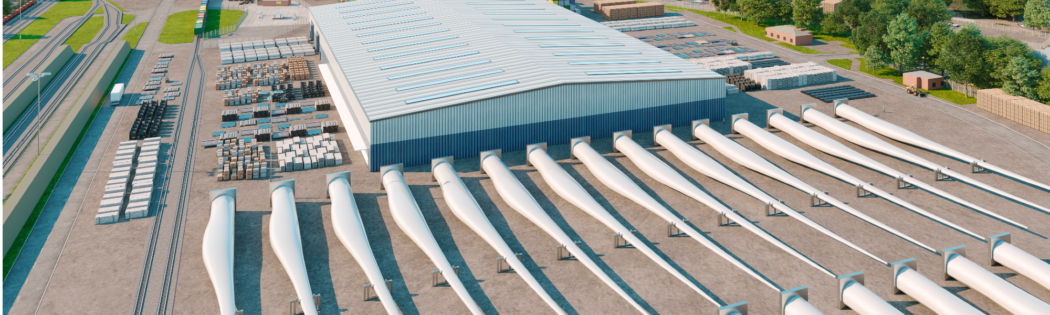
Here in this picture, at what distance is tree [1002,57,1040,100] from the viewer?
70.1 m

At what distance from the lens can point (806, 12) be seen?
114 meters

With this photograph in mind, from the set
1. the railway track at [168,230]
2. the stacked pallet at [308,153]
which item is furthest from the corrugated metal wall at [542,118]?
the railway track at [168,230]

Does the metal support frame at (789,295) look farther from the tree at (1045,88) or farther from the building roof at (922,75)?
the building roof at (922,75)

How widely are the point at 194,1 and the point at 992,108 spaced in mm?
140814

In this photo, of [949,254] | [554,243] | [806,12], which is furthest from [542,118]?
[806,12]

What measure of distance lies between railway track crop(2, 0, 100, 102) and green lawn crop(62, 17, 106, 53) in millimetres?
995

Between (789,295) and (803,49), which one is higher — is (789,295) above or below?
below

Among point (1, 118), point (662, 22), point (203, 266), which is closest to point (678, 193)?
point (203, 266)

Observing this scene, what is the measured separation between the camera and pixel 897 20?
8531 centimetres

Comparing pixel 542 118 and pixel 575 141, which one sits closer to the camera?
pixel 575 141

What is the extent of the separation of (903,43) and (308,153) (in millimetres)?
67668

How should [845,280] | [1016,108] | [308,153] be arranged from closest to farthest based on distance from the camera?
[845,280], [308,153], [1016,108]

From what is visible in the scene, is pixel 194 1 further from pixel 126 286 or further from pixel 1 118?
pixel 126 286

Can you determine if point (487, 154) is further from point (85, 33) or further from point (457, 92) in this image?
point (85, 33)
